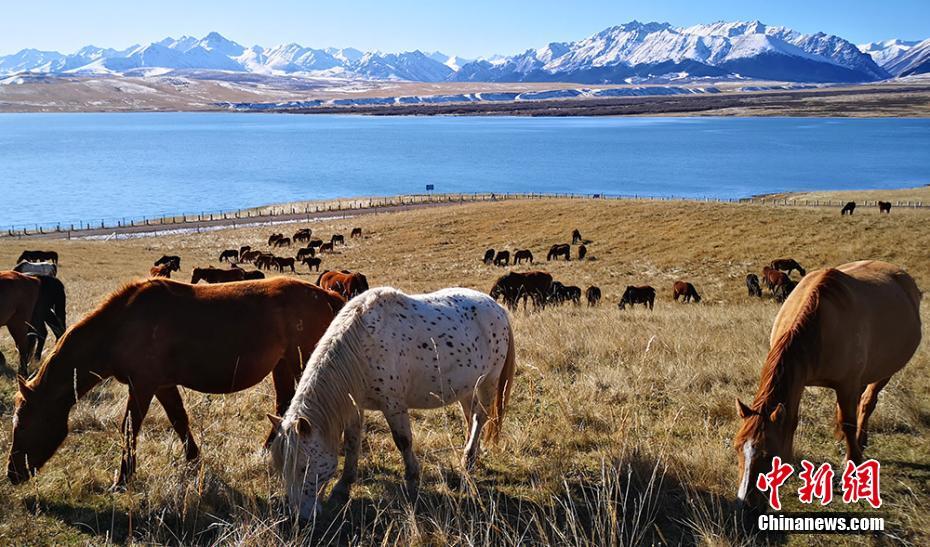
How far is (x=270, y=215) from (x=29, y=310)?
59464 mm

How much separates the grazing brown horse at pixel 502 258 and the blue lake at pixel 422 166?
45246 mm

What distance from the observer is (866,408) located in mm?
6453

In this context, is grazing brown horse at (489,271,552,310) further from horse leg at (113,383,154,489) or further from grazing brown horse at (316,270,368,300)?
horse leg at (113,383,154,489)

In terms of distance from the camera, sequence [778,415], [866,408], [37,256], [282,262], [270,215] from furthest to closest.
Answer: [270,215]
[282,262]
[37,256]
[866,408]
[778,415]

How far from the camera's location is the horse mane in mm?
4806

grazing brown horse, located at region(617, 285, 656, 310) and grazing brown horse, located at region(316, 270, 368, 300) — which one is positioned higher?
grazing brown horse, located at region(316, 270, 368, 300)

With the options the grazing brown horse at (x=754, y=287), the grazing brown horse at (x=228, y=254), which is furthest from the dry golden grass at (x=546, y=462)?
the grazing brown horse at (x=228, y=254)

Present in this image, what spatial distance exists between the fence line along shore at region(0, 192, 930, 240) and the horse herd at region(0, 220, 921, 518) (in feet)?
167

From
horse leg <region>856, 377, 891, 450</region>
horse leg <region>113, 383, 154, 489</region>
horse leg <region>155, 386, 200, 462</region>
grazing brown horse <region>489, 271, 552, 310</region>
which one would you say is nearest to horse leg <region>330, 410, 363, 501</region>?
horse leg <region>155, 386, 200, 462</region>

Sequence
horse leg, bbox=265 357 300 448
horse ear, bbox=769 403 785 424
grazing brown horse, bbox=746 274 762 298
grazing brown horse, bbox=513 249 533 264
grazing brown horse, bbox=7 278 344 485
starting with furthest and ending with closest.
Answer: grazing brown horse, bbox=513 249 533 264 < grazing brown horse, bbox=746 274 762 298 < horse leg, bbox=265 357 300 448 < grazing brown horse, bbox=7 278 344 485 < horse ear, bbox=769 403 785 424

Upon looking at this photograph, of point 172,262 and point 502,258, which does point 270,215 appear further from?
point 502,258

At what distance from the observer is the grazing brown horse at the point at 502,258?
38.8 m

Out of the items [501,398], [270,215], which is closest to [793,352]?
[501,398]

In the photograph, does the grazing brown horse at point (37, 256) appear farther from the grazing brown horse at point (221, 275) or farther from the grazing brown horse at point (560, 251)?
the grazing brown horse at point (560, 251)
